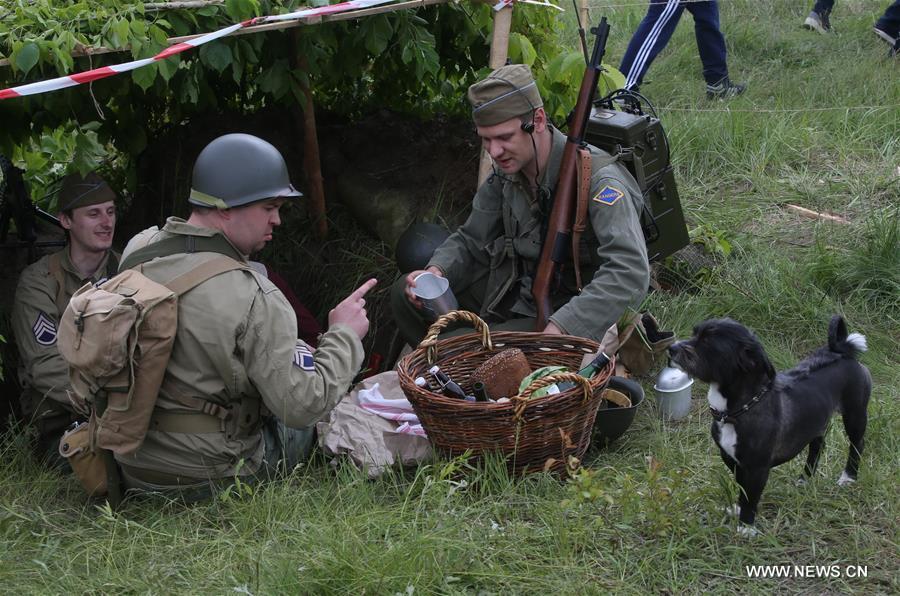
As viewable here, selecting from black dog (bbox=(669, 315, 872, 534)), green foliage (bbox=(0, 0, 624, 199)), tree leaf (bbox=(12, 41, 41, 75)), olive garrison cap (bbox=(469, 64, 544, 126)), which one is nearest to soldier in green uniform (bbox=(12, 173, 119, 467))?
green foliage (bbox=(0, 0, 624, 199))

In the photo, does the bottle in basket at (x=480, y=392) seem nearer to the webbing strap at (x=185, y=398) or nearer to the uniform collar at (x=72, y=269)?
the webbing strap at (x=185, y=398)

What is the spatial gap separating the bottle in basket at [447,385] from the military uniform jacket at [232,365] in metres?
0.35

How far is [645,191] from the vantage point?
5.16m

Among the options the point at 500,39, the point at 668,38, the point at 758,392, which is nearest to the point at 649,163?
the point at 500,39

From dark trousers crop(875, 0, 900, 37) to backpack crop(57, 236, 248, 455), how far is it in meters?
7.66

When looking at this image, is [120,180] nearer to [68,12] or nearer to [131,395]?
[68,12]

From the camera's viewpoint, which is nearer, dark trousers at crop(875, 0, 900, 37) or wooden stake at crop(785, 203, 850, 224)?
wooden stake at crop(785, 203, 850, 224)

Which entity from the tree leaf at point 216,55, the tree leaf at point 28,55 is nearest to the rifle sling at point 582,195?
the tree leaf at point 216,55

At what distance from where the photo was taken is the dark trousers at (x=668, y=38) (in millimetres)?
8414

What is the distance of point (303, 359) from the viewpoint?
12.6 ft

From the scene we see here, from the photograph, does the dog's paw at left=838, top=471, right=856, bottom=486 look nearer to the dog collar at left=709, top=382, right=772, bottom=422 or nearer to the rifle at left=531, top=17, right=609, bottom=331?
the dog collar at left=709, top=382, right=772, bottom=422

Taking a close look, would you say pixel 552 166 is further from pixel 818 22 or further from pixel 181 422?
pixel 818 22

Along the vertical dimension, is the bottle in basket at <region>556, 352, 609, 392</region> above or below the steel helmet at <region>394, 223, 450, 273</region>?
above

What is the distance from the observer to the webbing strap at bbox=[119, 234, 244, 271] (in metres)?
3.88
